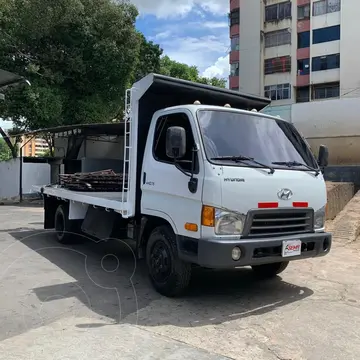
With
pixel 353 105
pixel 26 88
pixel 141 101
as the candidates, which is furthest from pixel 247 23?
pixel 141 101

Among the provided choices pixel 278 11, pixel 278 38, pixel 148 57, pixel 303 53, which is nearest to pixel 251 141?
pixel 148 57

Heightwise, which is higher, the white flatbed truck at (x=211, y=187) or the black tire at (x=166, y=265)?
the white flatbed truck at (x=211, y=187)

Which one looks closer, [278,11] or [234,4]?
[278,11]

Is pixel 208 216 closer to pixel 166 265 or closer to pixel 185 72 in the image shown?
pixel 166 265

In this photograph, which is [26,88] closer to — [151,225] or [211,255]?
[151,225]

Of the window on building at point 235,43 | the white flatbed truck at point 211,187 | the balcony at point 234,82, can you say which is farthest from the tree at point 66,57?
the window on building at point 235,43

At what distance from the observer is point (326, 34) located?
134ft

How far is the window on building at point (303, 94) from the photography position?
4284 cm

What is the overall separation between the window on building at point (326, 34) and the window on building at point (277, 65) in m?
3.14

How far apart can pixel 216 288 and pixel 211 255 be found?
1.46 meters

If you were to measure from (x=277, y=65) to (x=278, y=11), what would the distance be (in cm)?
535

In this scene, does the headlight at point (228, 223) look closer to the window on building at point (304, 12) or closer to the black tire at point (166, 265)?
the black tire at point (166, 265)

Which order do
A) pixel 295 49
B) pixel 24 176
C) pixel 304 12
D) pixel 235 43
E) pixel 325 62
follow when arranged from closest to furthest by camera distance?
pixel 24 176, pixel 325 62, pixel 304 12, pixel 295 49, pixel 235 43

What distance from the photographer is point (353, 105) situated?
25.0 meters
